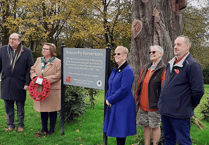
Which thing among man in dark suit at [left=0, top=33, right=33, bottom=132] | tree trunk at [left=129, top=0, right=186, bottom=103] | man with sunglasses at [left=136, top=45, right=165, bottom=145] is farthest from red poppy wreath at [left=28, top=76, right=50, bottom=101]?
tree trunk at [left=129, top=0, right=186, bottom=103]

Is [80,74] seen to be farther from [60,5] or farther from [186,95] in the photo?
[60,5]

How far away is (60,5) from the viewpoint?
16.5 metres

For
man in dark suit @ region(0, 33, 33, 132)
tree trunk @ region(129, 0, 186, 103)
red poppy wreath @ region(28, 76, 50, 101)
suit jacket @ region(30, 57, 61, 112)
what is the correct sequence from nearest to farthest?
red poppy wreath @ region(28, 76, 50, 101) → suit jacket @ region(30, 57, 61, 112) → man in dark suit @ region(0, 33, 33, 132) → tree trunk @ region(129, 0, 186, 103)

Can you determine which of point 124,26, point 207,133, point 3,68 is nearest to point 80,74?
point 3,68

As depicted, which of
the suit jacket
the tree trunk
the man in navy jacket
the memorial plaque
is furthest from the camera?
the tree trunk

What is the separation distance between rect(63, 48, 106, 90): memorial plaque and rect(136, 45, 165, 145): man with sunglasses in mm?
917

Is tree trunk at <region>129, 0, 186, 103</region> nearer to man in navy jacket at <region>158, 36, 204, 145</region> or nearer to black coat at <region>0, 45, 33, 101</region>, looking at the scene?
man in navy jacket at <region>158, 36, 204, 145</region>

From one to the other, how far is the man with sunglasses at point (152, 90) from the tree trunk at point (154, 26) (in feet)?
4.62

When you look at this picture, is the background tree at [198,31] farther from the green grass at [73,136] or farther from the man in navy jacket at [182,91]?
the man in navy jacket at [182,91]

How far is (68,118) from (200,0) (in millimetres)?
18436

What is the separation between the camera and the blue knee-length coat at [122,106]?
335cm

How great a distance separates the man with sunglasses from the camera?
3473 millimetres

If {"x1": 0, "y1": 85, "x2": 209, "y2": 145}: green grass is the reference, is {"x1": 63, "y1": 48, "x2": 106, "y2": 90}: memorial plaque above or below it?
above

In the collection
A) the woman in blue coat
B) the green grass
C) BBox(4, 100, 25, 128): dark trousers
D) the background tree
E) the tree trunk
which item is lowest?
the green grass
